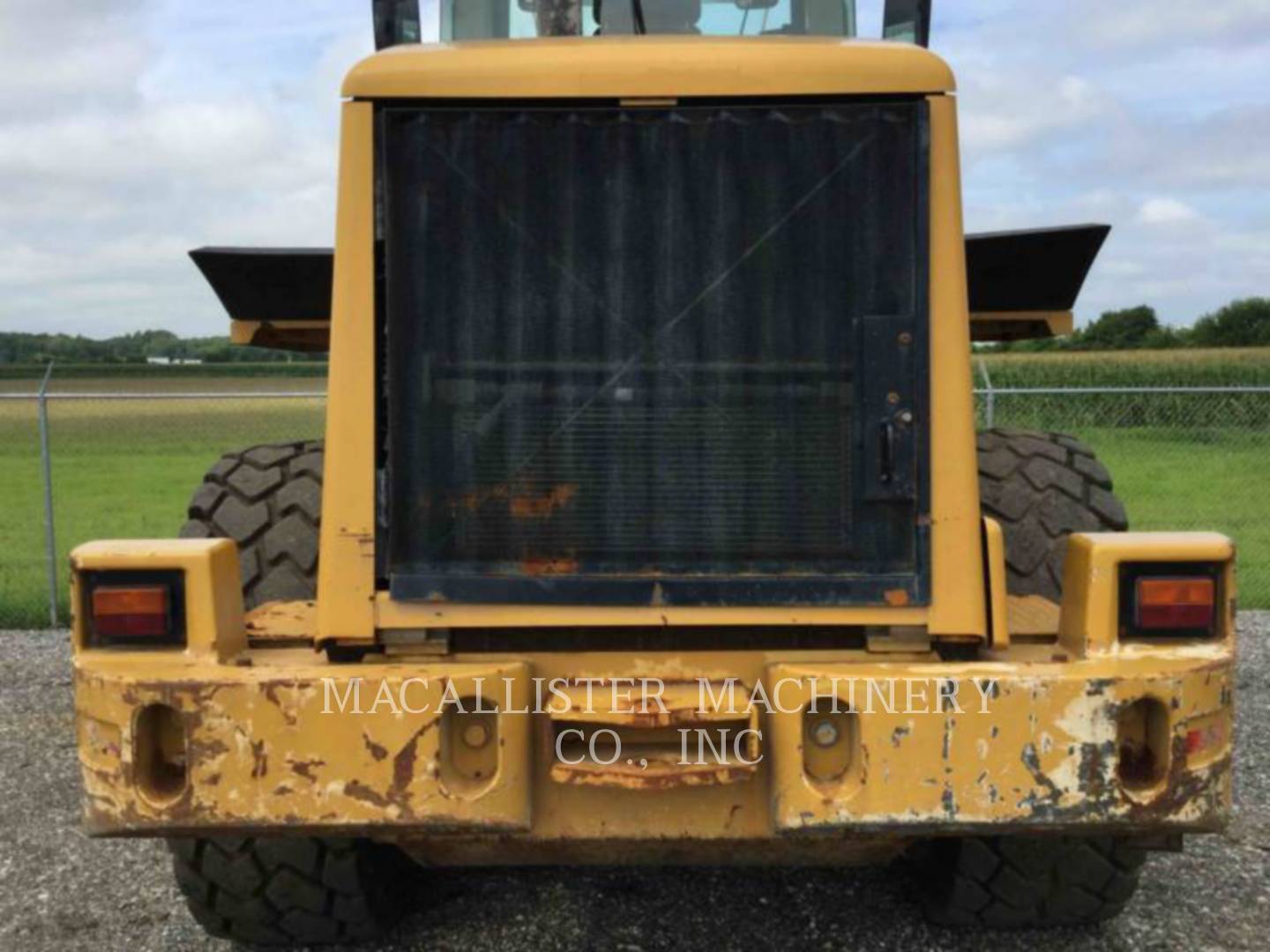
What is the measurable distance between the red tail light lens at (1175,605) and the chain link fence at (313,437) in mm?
6103

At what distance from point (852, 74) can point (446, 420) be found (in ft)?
3.85

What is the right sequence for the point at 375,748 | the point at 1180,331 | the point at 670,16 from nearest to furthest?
the point at 375,748 < the point at 670,16 < the point at 1180,331

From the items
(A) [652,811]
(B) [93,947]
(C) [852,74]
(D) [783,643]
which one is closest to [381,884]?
(B) [93,947]

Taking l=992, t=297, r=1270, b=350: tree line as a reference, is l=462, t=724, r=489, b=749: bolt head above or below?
below

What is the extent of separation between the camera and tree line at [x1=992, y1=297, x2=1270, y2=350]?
33469mm

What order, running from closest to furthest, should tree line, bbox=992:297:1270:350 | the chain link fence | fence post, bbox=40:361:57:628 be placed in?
1. fence post, bbox=40:361:57:628
2. the chain link fence
3. tree line, bbox=992:297:1270:350

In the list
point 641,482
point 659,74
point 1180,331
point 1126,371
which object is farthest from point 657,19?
point 1180,331

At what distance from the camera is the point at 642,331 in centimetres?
279

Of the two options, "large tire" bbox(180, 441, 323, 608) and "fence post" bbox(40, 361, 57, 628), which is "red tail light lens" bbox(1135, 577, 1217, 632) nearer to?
"large tire" bbox(180, 441, 323, 608)

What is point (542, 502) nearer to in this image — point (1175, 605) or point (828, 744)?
point (828, 744)

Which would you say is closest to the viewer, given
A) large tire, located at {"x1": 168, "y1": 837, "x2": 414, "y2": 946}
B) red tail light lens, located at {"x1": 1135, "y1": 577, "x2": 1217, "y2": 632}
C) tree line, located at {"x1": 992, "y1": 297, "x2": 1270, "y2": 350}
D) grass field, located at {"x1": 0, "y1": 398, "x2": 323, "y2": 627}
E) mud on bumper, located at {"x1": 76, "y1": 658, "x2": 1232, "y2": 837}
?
mud on bumper, located at {"x1": 76, "y1": 658, "x2": 1232, "y2": 837}

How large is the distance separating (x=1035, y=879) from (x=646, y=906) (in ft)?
3.70

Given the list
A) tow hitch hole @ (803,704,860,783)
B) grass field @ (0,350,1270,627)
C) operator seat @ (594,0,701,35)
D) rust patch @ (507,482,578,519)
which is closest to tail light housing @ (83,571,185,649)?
rust patch @ (507,482,578,519)

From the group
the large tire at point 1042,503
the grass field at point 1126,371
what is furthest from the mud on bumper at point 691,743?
the grass field at point 1126,371
